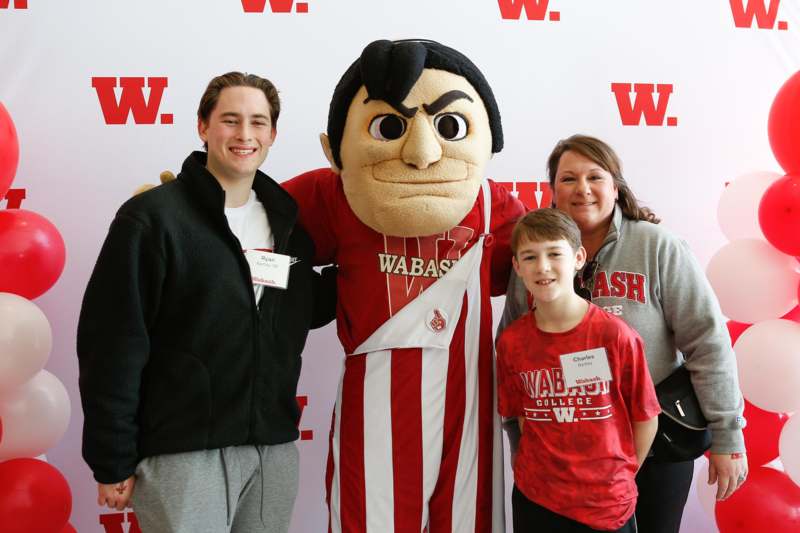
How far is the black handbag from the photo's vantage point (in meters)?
1.63

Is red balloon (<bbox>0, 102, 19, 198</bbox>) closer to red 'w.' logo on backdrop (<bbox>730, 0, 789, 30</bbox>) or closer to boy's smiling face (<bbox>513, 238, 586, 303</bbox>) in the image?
boy's smiling face (<bbox>513, 238, 586, 303</bbox>)

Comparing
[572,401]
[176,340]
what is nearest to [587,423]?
[572,401]

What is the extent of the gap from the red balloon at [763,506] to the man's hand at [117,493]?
1820 millimetres

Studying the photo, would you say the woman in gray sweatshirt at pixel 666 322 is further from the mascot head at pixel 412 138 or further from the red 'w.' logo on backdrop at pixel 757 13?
the red 'w.' logo on backdrop at pixel 757 13

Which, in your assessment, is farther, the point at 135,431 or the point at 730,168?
the point at 730,168

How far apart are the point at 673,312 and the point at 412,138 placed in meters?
0.79

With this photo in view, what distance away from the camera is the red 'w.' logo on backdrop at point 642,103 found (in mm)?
2582

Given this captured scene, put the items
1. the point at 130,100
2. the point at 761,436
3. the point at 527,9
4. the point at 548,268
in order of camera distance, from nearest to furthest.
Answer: the point at 548,268
the point at 761,436
the point at 130,100
the point at 527,9

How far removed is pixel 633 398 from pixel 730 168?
62.2 inches

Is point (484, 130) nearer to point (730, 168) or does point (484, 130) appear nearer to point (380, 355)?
point (380, 355)

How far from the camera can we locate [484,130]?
174 centimetres

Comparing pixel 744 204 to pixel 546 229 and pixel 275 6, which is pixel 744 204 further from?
pixel 275 6

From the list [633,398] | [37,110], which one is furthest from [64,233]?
[633,398]

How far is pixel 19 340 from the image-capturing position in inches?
70.3
